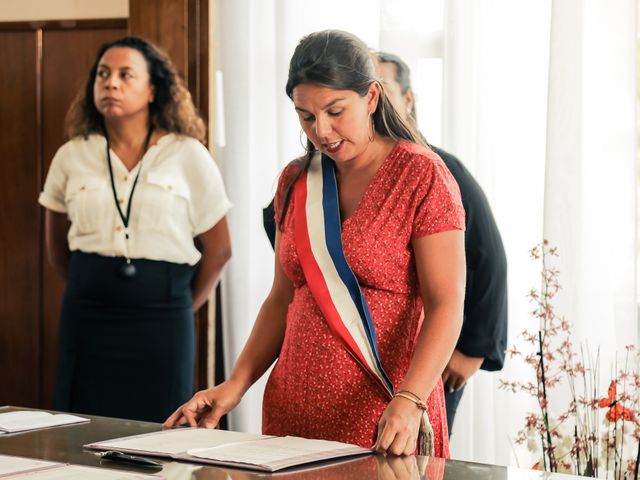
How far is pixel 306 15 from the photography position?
12.0ft

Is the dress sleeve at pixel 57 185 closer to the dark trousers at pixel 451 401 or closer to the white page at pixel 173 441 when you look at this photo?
the dark trousers at pixel 451 401

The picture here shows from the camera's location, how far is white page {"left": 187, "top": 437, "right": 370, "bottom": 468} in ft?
4.83

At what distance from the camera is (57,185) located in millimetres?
3271

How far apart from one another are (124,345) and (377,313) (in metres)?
1.52

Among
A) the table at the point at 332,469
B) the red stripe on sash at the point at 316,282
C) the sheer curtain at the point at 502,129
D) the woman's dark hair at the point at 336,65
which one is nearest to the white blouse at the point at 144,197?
the sheer curtain at the point at 502,129

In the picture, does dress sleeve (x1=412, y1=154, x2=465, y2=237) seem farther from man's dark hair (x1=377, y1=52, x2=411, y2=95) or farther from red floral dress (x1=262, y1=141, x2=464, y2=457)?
man's dark hair (x1=377, y1=52, x2=411, y2=95)

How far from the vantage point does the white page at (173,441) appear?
1588 millimetres

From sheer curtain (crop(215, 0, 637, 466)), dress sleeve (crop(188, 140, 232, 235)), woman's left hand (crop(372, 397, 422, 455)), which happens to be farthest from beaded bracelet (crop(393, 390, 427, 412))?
dress sleeve (crop(188, 140, 232, 235))

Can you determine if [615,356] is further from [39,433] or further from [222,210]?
[39,433]

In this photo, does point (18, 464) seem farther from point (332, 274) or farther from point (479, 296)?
point (479, 296)

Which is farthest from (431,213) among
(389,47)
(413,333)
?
(389,47)

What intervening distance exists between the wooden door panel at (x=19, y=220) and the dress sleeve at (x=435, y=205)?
264 centimetres

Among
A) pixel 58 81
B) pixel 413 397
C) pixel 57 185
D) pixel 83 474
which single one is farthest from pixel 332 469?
pixel 58 81

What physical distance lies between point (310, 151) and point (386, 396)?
0.51 metres
